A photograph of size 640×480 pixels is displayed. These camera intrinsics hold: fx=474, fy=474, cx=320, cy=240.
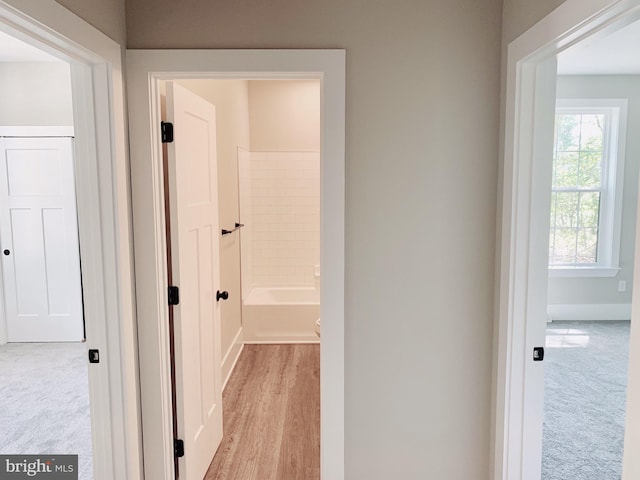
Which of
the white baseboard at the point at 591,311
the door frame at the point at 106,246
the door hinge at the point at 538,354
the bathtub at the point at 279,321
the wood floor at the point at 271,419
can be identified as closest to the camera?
the door frame at the point at 106,246

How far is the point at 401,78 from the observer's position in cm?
197

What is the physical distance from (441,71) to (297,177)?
3.33 m

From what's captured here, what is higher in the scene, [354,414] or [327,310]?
[327,310]

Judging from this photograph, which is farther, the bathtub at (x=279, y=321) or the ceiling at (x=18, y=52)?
the bathtub at (x=279, y=321)

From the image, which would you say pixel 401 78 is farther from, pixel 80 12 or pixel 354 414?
pixel 354 414

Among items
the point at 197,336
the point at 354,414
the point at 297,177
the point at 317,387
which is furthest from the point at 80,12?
the point at 297,177

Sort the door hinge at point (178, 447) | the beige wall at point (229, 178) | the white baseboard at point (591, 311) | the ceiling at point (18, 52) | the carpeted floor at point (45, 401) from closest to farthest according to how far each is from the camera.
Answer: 1. the door hinge at point (178, 447)
2. the carpeted floor at point (45, 401)
3. the beige wall at point (229, 178)
4. the ceiling at point (18, 52)
5. the white baseboard at point (591, 311)

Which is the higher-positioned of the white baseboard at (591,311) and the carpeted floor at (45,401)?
the white baseboard at (591,311)

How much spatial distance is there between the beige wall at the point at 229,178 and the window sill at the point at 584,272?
356cm

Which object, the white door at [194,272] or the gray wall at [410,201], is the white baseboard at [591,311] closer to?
the gray wall at [410,201]

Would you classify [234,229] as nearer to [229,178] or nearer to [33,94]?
[229,178]

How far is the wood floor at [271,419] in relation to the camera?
8.64 feet

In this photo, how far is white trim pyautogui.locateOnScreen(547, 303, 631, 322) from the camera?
5.47 metres

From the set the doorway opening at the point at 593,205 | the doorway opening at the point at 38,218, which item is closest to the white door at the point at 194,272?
the doorway opening at the point at 38,218
